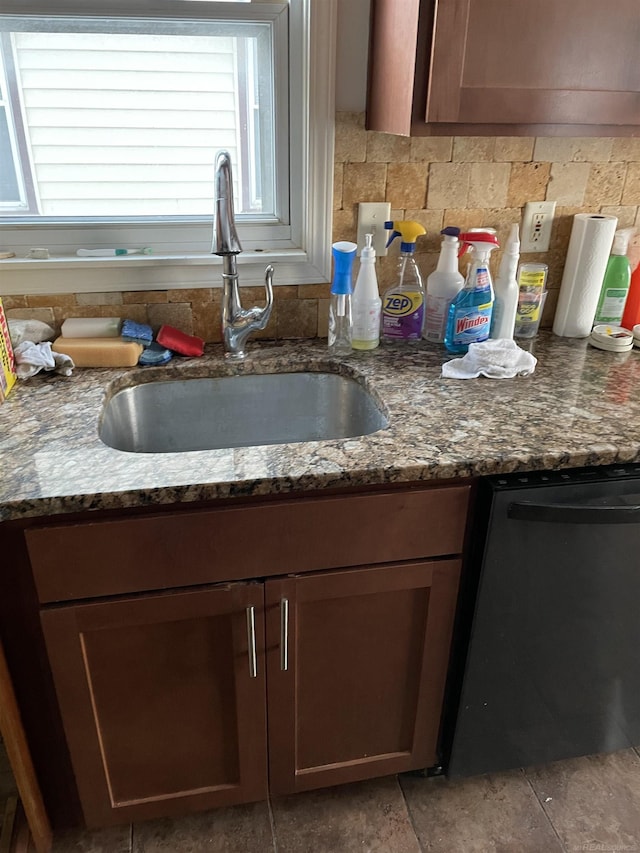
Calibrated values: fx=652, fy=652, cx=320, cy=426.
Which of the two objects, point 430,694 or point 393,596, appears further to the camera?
point 430,694

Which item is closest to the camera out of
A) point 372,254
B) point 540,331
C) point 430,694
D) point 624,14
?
point 624,14

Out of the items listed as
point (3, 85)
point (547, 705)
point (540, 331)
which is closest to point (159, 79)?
point (3, 85)

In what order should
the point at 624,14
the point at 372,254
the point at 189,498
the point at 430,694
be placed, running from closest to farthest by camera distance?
the point at 189,498
the point at 624,14
the point at 430,694
the point at 372,254

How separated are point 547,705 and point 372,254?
1038mm

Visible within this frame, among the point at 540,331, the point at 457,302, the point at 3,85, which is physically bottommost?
the point at 540,331

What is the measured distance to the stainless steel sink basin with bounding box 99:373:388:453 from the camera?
57.6 inches

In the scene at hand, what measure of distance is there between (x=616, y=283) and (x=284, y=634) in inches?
46.5

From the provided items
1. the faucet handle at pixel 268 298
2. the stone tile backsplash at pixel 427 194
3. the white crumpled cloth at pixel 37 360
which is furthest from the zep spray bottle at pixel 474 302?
the white crumpled cloth at pixel 37 360

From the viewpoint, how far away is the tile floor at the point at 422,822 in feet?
4.54

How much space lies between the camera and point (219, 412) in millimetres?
1531

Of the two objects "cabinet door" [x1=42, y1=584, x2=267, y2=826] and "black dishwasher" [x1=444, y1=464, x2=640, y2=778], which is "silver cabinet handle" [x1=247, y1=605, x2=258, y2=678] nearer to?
"cabinet door" [x1=42, y1=584, x2=267, y2=826]

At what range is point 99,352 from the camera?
1.43 meters

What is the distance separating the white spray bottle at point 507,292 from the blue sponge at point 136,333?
0.81m

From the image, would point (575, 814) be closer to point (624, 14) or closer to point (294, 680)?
point (294, 680)
